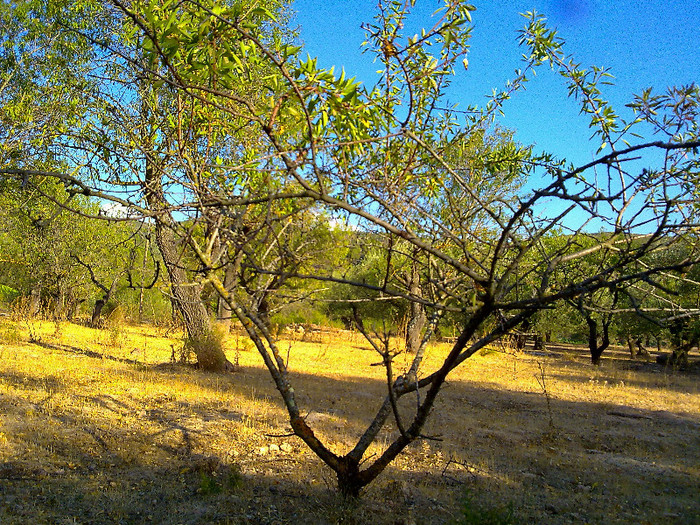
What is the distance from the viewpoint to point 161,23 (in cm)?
217

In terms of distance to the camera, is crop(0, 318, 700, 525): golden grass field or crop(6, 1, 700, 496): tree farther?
crop(0, 318, 700, 525): golden grass field

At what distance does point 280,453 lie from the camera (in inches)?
219

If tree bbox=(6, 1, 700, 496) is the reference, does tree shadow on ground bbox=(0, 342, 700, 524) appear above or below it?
below

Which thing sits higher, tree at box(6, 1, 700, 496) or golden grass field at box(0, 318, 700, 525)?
tree at box(6, 1, 700, 496)

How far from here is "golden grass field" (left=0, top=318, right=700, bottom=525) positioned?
4.06 meters

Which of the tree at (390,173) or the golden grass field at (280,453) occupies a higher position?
the tree at (390,173)

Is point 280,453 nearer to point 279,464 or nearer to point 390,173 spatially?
point 279,464

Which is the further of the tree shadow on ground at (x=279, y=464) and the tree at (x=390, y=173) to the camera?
the tree shadow on ground at (x=279, y=464)

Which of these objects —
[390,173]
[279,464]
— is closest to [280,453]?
[279,464]

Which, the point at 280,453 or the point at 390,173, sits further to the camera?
the point at 280,453

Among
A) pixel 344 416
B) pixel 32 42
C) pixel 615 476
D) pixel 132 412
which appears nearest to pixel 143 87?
pixel 32 42

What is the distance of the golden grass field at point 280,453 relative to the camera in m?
4.06

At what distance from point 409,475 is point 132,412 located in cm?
366

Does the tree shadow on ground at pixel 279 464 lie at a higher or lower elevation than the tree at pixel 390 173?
lower
